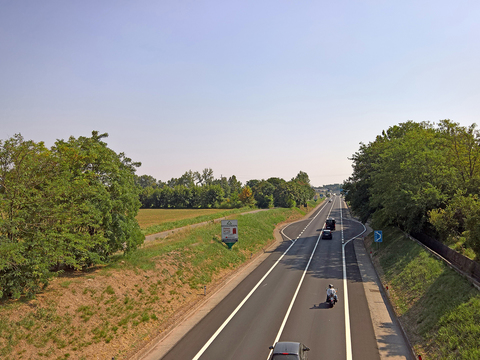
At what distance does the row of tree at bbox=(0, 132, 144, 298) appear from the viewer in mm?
14422

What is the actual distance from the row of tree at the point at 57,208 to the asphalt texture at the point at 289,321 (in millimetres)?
7241

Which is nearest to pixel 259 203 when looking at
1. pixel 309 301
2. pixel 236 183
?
pixel 236 183

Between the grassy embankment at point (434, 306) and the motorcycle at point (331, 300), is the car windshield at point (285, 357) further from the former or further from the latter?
the motorcycle at point (331, 300)

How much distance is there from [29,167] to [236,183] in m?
179

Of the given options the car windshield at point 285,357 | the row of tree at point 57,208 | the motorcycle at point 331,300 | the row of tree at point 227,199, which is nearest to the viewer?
the car windshield at point 285,357

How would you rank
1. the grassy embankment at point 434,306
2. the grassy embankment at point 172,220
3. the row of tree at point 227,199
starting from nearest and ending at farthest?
the grassy embankment at point 434,306
the grassy embankment at point 172,220
the row of tree at point 227,199

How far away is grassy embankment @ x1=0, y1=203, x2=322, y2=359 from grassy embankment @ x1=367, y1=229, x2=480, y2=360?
13.7 meters

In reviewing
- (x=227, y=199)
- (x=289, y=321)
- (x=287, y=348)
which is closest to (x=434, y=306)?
(x=289, y=321)

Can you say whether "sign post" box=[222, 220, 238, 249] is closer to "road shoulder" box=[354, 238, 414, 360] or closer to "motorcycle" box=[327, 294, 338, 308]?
"road shoulder" box=[354, 238, 414, 360]

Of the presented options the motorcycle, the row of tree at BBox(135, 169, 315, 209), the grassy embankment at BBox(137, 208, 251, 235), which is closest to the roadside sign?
the grassy embankment at BBox(137, 208, 251, 235)

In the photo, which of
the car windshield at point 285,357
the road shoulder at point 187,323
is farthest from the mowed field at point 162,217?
the car windshield at point 285,357

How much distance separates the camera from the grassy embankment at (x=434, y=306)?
1270 cm

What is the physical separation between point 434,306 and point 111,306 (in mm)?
18051

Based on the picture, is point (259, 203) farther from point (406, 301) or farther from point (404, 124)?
point (406, 301)
